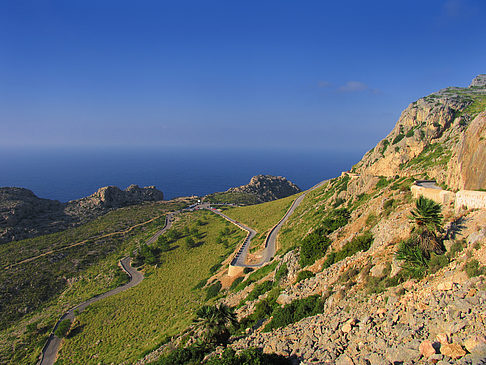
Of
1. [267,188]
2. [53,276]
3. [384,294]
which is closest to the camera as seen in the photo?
[384,294]

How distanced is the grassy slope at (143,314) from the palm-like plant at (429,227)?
20.9 m

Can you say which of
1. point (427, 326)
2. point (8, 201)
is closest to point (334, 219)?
point (427, 326)

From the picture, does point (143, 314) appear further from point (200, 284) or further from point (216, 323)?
point (216, 323)

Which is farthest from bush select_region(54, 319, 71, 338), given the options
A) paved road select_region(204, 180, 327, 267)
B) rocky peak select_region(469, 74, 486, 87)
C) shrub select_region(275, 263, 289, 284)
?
rocky peak select_region(469, 74, 486, 87)

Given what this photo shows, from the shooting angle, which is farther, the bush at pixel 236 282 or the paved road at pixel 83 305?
the bush at pixel 236 282

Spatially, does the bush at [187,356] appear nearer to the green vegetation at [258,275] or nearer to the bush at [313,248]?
the bush at [313,248]

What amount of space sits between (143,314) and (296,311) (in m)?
23.8

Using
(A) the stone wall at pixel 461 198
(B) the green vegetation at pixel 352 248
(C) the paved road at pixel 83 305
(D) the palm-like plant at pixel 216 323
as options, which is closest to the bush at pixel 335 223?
(B) the green vegetation at pixel 352 248

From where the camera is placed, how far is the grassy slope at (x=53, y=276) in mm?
30792

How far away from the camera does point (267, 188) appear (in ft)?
407

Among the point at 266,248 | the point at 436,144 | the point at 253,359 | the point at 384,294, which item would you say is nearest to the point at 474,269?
the point at 384,294

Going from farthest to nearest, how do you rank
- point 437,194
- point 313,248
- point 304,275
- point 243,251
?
point 243,251
point 313,248
point 304,275
point 437,194

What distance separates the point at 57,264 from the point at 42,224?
112 ft

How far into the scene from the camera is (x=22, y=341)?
30.5 meters
